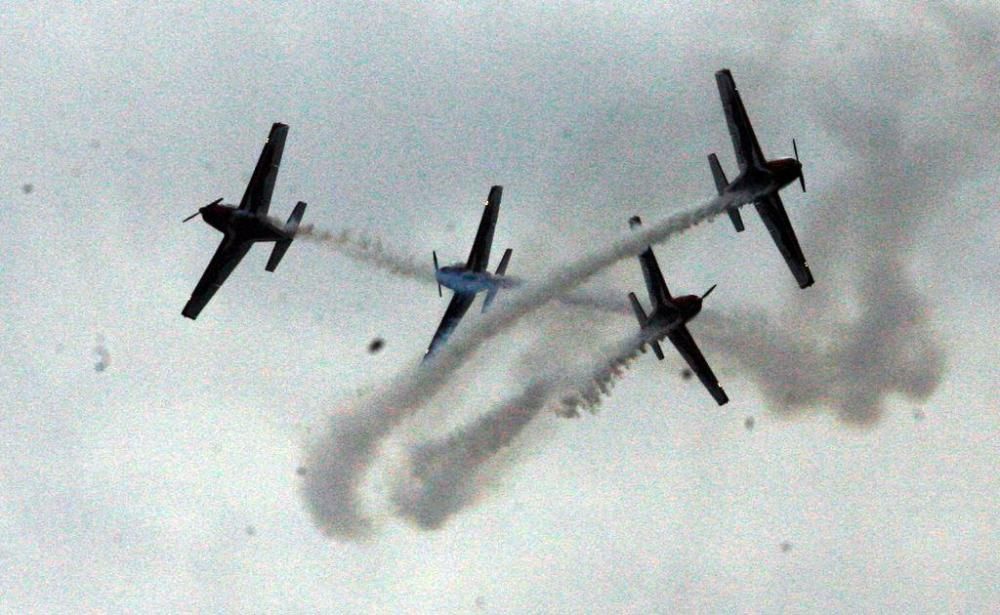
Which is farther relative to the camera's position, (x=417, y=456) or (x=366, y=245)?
(x=366, y=245)

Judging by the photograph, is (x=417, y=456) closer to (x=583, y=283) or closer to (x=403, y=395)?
(x=403, y=395)

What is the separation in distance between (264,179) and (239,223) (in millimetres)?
2942

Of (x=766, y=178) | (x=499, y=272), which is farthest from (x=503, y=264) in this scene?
(x=766, y=178)

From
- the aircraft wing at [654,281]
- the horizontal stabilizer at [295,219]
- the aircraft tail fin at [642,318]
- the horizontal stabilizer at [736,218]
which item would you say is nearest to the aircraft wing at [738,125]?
the horizontal stabilizer at [736,218]

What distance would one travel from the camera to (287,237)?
70375 mm

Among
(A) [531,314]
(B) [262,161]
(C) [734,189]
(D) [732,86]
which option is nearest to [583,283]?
(A) [531,314]

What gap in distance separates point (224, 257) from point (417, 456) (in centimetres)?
1705

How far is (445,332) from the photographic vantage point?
75.0 m

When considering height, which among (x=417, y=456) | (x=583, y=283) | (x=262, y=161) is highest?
(x=262, y=161)

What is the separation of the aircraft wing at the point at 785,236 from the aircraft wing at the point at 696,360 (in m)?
7.58

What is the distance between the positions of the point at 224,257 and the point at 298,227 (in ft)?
16.8

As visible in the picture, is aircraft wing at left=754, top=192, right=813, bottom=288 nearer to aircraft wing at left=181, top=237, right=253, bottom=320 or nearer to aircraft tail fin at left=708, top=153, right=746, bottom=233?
aircraft tail fin at left=708, top=153, right=746, bottom=233

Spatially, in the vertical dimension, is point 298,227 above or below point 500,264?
above

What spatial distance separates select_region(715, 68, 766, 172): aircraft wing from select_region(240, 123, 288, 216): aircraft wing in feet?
85.6
